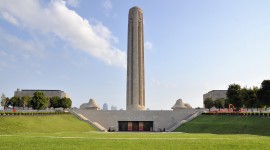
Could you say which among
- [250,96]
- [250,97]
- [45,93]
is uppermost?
[45,93]

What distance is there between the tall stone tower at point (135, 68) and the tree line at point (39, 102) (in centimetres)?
2181

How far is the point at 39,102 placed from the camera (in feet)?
264

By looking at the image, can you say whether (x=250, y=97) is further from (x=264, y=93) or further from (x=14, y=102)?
(x=14, y=102)

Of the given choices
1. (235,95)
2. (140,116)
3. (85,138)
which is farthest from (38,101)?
(85,138)

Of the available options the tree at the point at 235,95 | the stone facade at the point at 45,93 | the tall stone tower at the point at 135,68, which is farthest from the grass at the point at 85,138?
the stone facade at the point at 45,93

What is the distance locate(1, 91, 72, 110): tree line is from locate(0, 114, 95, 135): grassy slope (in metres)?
10.5

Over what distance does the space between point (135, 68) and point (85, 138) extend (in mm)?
76574

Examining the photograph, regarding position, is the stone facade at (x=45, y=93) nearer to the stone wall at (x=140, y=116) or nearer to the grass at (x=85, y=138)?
the stone wall at (x=140, y=116)

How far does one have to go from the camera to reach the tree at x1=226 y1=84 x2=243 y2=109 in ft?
257

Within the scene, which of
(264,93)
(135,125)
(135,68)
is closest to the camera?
(264,93)

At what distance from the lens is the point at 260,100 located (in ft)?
206

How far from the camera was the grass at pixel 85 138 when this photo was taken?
1980 centimetres

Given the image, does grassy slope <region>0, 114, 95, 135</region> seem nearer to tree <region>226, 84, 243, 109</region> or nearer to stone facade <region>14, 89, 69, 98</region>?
tree <region>226, 84, 243, 109</region>

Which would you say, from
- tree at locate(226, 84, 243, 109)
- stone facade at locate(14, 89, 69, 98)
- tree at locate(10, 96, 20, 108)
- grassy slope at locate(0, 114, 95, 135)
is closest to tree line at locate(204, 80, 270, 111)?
tree at locate(226, 84, 243, 109)
